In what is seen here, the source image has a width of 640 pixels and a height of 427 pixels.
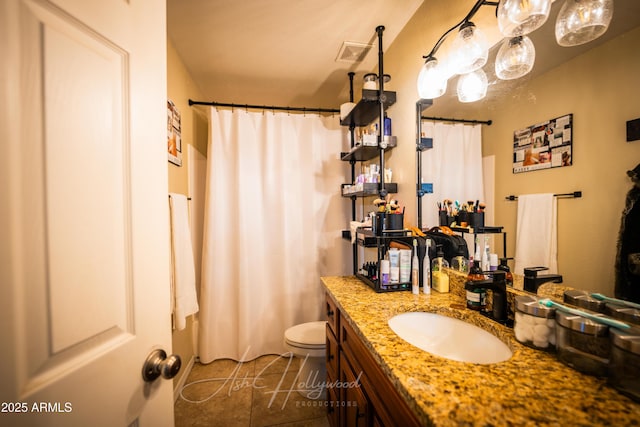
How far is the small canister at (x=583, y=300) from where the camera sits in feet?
2.20

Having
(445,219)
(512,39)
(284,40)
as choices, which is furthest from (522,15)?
(284,40)

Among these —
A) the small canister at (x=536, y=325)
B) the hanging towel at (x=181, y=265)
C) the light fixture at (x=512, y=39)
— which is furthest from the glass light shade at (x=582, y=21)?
the hanging towel at (x=181, y=265)

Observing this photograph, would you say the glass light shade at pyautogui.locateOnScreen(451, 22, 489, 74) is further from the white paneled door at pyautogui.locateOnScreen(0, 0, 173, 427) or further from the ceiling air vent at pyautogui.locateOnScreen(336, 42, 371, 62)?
the white paneled door at pyautogui.locateOnScreen(0, 0, 173, 427)

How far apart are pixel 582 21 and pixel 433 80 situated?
0.55m

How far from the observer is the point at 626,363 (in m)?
0.51

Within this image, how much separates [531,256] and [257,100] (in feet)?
8.30

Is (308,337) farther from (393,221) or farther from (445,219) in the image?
(445,219)

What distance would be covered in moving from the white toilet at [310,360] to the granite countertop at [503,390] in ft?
2.96

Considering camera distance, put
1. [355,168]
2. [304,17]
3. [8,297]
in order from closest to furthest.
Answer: [8,297]
[304,17]
[355,168]

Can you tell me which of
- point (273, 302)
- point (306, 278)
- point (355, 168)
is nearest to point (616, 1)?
point (355, 168)

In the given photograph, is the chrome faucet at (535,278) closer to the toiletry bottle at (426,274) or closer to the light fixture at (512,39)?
the toiletry bottle at (426,274)

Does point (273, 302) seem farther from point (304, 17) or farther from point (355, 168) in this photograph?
point (304, 17)

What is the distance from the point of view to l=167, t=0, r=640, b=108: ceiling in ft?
4.48

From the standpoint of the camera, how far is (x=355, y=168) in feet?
7.50
